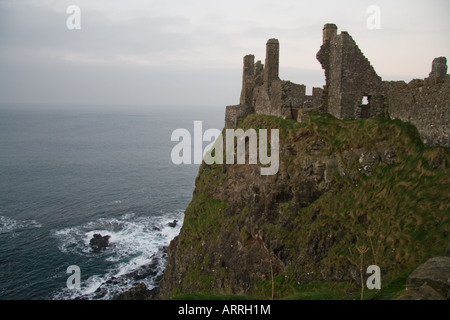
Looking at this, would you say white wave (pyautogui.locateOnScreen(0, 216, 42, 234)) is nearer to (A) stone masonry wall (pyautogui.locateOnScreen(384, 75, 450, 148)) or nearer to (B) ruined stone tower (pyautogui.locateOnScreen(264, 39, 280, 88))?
(B) ruined stone tower (pyautogui.locateOnScreen(264, 39, 280, 88))

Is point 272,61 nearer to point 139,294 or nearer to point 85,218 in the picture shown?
point 139,294

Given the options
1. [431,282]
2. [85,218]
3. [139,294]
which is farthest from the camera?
[85,218]

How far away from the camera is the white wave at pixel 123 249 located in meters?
42.3

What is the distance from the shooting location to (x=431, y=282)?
9.36 m

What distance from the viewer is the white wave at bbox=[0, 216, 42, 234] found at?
2136 inches

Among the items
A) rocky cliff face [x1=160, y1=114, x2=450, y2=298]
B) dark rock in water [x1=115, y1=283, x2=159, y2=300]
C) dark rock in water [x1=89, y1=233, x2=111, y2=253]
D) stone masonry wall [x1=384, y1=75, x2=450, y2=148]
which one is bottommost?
dark rock in water [x1=115, y1=283, x2=159, y2=300]

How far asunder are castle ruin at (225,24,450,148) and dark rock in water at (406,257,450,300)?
978 centimetres

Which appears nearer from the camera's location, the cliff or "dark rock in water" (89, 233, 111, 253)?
the cliff

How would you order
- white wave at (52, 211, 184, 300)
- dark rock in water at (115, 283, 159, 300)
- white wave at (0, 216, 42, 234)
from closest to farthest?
1. dark rock in water at (115, 283, 159, 300)
2. white wave at (52, 211, 184, 300)
3. white wave at (0, 216, 42, 234)

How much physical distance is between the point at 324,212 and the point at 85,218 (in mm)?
49549

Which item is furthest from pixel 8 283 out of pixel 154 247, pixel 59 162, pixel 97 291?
pixel 59 162

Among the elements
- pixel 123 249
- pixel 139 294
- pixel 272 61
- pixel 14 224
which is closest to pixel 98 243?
pixel 123 249

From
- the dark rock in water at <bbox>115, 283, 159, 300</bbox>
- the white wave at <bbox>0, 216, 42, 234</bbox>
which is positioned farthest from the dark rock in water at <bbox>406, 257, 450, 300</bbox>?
the white wave at <bbox>0, 216, 42, 234</bbox>
